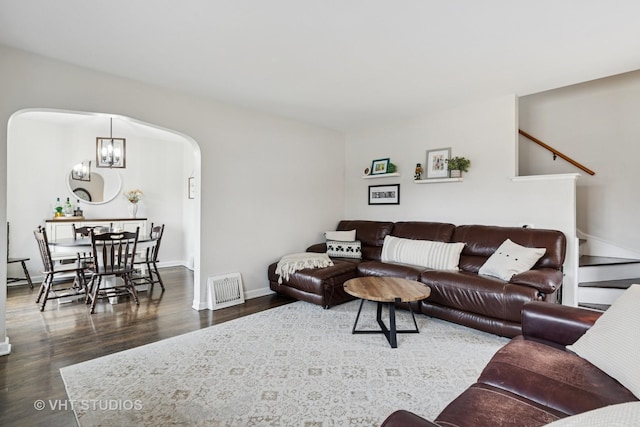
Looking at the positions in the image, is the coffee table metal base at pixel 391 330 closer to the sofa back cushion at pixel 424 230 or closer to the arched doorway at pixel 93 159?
the sofa back cushion at pixel 424 230

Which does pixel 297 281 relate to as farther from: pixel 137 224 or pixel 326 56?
pixel 137 224

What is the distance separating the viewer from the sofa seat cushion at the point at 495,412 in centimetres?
109

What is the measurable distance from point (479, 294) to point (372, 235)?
1.96m

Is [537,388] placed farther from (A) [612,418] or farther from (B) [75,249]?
(B) [75,249]

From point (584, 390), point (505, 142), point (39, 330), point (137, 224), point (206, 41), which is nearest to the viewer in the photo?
point (584, 390)

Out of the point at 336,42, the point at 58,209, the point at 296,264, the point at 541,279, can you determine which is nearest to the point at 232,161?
the point at 296,264

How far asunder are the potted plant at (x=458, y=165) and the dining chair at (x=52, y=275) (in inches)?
188

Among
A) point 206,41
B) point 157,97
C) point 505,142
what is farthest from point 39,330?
point 505,142

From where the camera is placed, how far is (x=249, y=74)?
3053 millimetres

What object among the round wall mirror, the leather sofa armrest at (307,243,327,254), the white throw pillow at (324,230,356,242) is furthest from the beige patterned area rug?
the round wall mirror

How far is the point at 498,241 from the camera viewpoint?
3.50m

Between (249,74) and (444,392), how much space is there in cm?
309

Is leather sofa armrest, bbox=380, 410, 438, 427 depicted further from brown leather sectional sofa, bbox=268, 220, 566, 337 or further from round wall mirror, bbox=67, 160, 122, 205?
round wall mirror, bbox=67, 160, 122, 205

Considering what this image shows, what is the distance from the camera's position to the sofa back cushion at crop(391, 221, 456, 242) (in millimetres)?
3979
